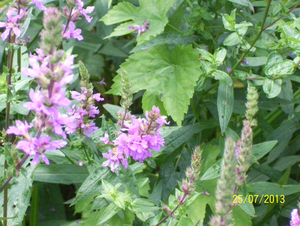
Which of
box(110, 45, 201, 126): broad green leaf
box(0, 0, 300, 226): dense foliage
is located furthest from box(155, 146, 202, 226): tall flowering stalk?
box(110, 45, 201, 126): broad green leaf

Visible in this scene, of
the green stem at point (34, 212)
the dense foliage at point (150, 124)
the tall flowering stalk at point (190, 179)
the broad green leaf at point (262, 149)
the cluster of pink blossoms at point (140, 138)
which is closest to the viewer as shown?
the dense foliage at point (150, 124)

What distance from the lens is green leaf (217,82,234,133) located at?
5.11 feet

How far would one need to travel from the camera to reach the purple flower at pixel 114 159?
1.31 meters

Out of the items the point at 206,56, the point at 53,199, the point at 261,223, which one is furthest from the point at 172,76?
the point at 53,199

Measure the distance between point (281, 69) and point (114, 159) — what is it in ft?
2.96

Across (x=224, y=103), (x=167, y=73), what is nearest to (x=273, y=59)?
(x=224, y=103)

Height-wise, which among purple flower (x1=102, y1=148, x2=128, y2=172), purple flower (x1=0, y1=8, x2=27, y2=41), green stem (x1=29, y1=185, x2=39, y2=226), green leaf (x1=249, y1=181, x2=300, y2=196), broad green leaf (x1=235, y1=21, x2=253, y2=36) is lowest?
green stem (x1=29, y1=185, x2=39, y2=226)

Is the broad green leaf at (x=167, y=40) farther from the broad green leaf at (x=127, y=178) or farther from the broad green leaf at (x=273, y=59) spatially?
the broad green leaf at (x=127, y=178)

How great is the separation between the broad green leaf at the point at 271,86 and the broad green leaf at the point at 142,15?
0.68 meters

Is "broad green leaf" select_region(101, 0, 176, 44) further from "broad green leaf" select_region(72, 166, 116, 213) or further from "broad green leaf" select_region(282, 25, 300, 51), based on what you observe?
"broad green leaf" select_region(72, 166, 116, 213)

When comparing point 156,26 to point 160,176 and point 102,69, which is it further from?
point 102,69

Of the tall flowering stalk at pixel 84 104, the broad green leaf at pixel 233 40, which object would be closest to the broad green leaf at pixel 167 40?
the broad green leaf at pixel 233 40

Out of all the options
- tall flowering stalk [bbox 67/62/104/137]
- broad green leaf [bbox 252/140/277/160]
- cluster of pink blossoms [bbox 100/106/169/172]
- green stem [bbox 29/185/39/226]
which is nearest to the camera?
cluster of pink blossoms [bbox 100/106/169/172]

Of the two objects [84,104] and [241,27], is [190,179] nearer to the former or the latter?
[84,104]
